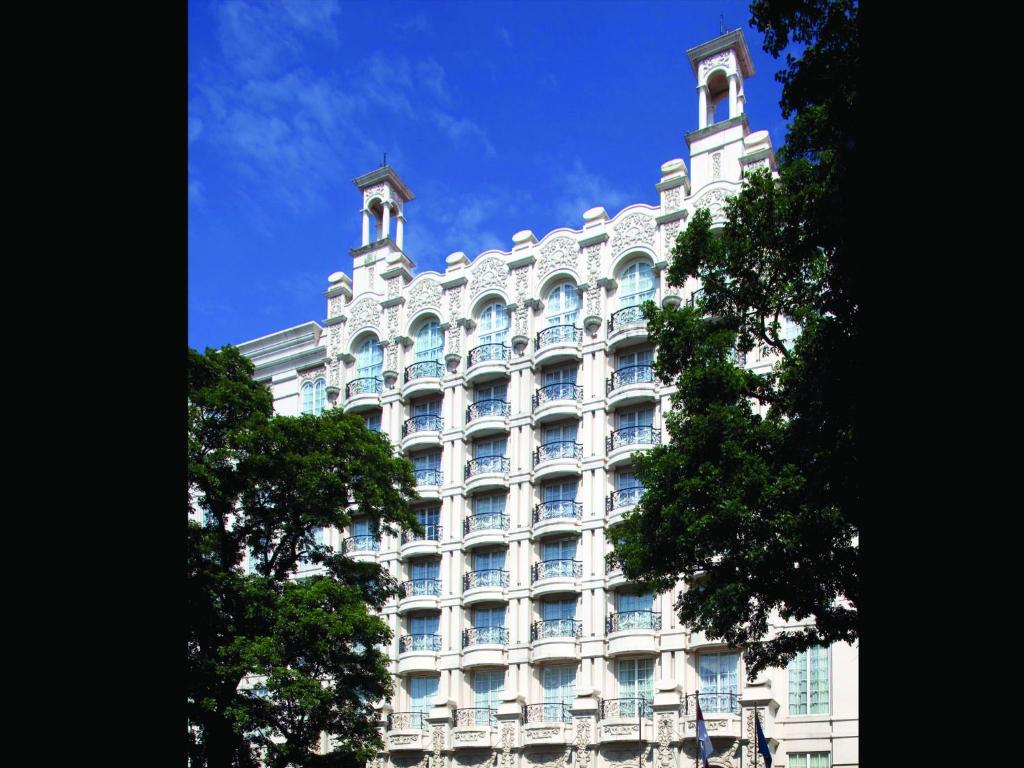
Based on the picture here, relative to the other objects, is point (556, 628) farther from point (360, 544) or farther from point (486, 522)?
point (360, 544)

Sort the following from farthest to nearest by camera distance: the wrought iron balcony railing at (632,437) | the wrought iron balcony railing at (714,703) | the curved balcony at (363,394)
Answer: the curved balcony at (363,394) → the wrought iron balcony railing at (632,437) → the wrought iron balcony railing at (714,703)

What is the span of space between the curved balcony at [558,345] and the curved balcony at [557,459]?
3.35 metres

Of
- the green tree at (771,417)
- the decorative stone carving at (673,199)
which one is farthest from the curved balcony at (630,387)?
the green tree at (771,417)

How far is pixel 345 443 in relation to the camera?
30188mm

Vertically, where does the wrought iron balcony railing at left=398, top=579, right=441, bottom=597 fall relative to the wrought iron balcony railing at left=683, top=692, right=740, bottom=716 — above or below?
above

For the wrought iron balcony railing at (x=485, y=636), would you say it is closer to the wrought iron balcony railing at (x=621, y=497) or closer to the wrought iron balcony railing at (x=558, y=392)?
the wrought iron balcony railing at (x=621, y=497)

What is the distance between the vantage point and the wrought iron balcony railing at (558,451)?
144 feet

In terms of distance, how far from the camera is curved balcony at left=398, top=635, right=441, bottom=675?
44.5 meters

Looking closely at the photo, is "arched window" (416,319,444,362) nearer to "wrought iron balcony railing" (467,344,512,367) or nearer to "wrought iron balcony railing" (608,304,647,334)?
"wrought iron balcony railing" (467,344,512,367)

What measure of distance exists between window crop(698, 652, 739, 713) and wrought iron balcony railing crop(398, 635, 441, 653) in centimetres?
1164

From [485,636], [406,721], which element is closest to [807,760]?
[485,636]

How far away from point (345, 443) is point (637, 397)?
601 inches

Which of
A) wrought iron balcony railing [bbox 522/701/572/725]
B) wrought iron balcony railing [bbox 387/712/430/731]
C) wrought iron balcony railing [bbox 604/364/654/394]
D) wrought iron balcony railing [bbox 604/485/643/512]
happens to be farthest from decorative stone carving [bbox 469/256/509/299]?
wrought iron balcony railing [bbox 387/712/430/731]

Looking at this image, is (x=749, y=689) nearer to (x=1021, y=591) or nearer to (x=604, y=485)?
(x=604, y=485)
